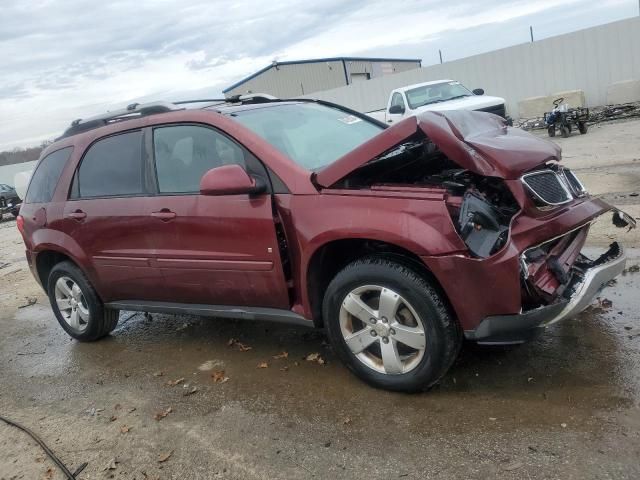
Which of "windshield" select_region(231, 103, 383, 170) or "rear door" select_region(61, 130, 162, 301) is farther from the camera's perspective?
"rear door" select_region(61, 130, 162, 301)

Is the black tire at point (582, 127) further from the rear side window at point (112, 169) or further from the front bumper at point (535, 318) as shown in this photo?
the rear side window at point (112, 169)

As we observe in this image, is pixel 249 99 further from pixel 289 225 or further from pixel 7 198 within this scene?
pixel 7 198

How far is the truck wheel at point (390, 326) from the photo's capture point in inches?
122

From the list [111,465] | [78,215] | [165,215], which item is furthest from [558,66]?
[111,465]

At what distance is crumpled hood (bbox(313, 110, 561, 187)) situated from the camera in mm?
3061

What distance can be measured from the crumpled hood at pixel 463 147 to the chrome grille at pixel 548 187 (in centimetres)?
7

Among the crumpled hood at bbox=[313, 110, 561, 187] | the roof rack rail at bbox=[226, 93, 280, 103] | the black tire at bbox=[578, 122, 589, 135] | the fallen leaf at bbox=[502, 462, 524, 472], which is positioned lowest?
the fallen leaf at bbox=[502, 462, 524, 472]

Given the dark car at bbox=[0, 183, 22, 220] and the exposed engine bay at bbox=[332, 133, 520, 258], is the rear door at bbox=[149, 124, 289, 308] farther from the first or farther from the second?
the dark car at bbox=[0, 183, 22, 220]

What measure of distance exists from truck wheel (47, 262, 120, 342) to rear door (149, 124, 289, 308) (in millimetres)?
1070

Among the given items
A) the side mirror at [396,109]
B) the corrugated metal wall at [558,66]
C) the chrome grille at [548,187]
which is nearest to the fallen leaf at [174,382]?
the chrome grille at [548,187]

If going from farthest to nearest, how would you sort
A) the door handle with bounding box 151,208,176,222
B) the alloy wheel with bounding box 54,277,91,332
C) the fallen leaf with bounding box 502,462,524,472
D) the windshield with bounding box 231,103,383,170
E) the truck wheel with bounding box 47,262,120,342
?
the alloy wheel with bounding box 54,277,91,332 → the truck wheel with bounding box 47,262,120,342 → the door handle with bounding box 151,208,176,222 → the windshield with bounding box 231,103,383,170 → the fallen leaf with bounding box 502,462,524,472

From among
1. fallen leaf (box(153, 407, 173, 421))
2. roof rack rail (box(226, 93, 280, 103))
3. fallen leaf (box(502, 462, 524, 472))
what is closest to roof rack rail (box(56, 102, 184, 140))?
roof rack rail (box(226, 93, 280, 103))

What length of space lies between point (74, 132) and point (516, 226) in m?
3.95

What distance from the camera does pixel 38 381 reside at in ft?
15.1
